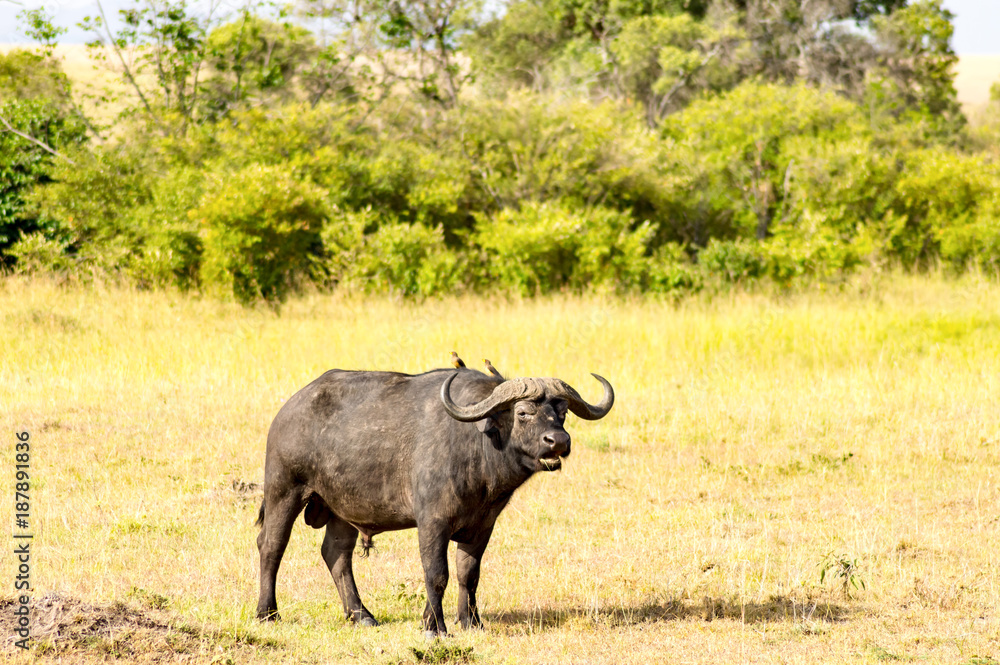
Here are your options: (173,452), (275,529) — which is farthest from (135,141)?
(275,529)

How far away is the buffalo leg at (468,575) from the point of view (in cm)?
646

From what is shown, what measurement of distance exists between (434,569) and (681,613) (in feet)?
6.03

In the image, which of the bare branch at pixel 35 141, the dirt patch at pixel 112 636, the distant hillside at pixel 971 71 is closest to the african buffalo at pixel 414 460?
the dirt patch at pixel 112 636

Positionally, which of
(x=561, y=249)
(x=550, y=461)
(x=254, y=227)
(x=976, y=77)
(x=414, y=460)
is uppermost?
(x=976, y=77)

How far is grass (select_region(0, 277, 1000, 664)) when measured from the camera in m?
6.53

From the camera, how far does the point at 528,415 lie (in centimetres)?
600

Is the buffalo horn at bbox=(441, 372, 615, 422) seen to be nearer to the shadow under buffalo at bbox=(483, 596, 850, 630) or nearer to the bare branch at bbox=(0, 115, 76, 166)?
the shadow under buffalo at bbox=(483, 596, 850, 630)

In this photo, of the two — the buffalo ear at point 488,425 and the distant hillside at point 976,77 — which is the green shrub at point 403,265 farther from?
the distant hillside at point 976,77

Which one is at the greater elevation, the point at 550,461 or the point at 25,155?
the point at 25,155

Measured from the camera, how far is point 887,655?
6.18 m

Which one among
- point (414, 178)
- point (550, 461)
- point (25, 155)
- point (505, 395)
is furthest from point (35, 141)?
point (550, 461)

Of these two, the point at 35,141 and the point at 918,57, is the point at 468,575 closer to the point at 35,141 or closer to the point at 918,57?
the point at 35,141

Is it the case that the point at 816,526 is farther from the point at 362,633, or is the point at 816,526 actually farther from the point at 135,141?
the point at 135,141

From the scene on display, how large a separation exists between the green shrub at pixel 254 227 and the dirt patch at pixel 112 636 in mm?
14239
